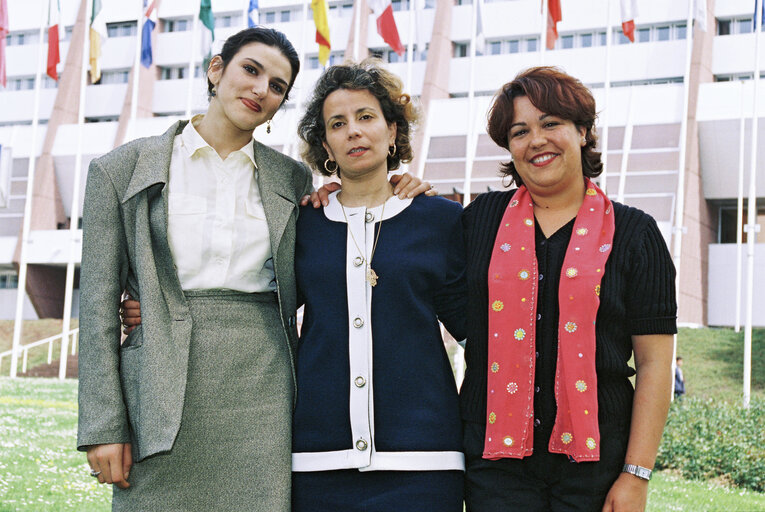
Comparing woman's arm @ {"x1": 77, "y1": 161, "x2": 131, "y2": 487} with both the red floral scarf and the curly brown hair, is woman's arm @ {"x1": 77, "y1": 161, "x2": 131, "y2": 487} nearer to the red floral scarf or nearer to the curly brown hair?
the curly brown hair

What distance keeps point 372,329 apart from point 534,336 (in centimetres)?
64

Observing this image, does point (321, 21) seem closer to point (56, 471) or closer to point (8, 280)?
point (56, 471)

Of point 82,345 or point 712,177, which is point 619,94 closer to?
point 712,177

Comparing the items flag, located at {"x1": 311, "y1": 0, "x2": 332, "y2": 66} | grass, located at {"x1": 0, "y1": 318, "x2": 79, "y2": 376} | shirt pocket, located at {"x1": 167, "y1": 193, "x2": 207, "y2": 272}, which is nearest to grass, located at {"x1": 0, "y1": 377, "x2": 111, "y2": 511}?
shirt pocket, located at {"x1": 167, "y1": 193, "x2": 207, "y2": 272}

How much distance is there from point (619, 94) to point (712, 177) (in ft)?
13.1

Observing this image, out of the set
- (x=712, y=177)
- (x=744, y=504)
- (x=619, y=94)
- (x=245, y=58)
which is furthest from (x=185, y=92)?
(x=245, y=58)

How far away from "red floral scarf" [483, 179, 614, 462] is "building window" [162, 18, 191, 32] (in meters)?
32.1

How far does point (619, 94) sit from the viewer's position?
25.1m

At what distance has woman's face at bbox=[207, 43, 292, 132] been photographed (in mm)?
3416

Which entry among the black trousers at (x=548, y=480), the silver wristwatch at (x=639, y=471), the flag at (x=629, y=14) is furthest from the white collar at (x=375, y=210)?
the flag at (x=629, y=14)

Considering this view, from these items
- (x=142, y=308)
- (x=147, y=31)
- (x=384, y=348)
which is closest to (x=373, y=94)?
(x=384, y=348)

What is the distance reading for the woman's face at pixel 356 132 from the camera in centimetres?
340

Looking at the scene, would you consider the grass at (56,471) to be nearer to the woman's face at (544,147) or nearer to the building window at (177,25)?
the woman's face at (544,147)

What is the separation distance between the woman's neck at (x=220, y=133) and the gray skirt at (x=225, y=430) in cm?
63
